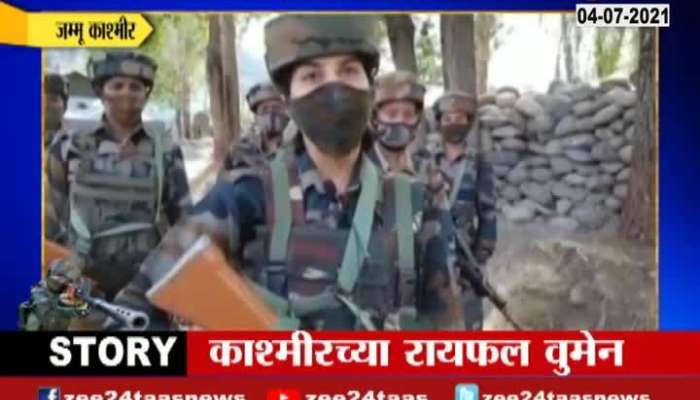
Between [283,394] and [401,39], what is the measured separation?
45.4 inches

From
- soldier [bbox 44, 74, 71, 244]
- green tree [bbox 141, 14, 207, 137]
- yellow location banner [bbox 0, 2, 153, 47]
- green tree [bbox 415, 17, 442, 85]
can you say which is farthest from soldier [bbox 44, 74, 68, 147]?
green tree [bbox 415, 17, 442, 85]

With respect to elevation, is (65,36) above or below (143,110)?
above

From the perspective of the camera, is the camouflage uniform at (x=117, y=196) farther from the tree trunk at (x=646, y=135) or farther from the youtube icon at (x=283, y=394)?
the tree trunk at (x=646, y=135)

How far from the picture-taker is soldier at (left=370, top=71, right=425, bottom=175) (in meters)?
3.44

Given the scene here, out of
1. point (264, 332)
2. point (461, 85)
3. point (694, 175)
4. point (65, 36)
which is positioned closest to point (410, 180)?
point (461, 85)

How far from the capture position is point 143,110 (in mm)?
3461

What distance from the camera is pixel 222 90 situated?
343 centimetres

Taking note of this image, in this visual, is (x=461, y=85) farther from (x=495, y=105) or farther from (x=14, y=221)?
(x=14, y=221)

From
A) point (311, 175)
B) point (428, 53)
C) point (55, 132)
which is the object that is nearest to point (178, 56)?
point (55, 132)

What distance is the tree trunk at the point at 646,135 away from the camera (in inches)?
135

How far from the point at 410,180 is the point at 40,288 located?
1.19 m

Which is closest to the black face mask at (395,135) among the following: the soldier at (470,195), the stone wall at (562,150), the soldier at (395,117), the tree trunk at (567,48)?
the soldier at (395,117)

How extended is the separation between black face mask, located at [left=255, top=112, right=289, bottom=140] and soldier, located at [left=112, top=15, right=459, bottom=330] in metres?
0.04

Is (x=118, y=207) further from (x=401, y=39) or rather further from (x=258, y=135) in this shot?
(x=401, y=39)
